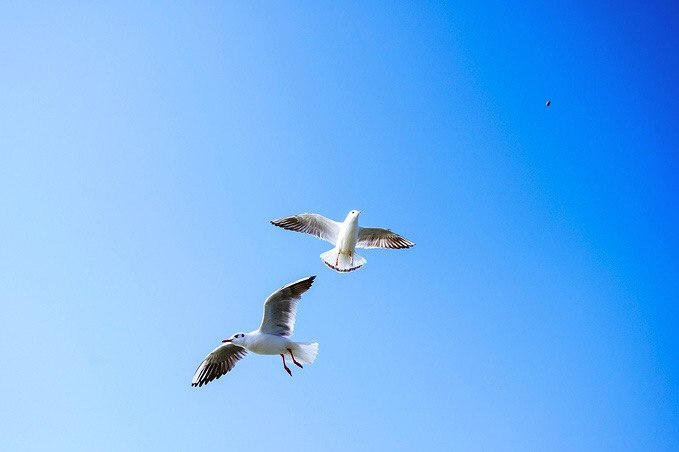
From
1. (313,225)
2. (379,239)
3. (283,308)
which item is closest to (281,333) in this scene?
(283,308)

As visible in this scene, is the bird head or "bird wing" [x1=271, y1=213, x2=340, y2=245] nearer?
the bird head

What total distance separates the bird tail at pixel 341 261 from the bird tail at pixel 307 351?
1442mm

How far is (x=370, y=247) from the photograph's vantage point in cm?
1317

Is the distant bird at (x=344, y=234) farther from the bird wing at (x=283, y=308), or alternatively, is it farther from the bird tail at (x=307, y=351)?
the bird tail at (x=307, y=351)

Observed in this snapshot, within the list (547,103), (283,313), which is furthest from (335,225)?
(547,103)

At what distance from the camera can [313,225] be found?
1314 centimetres

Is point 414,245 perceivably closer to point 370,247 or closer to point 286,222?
point 370,247

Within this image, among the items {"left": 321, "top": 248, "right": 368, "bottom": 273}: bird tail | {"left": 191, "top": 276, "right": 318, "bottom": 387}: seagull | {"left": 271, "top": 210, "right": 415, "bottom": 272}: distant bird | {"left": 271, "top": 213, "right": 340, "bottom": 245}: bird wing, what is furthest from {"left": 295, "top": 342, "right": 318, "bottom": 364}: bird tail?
{"left": 271, "top": 213, "right": 340, "bottom": 245}: bird wing

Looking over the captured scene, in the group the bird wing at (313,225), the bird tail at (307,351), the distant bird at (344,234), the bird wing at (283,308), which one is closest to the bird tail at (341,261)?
the distant bird at (344,234)

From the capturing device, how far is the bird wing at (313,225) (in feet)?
42.6

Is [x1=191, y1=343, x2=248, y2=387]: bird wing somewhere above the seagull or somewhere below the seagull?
below

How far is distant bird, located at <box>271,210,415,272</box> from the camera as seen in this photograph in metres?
12.4

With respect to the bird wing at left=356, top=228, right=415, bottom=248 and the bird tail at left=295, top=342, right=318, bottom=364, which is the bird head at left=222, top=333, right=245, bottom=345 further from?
the bird wing at left=356, top=228, right=415, bottom=248

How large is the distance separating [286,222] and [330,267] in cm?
146
